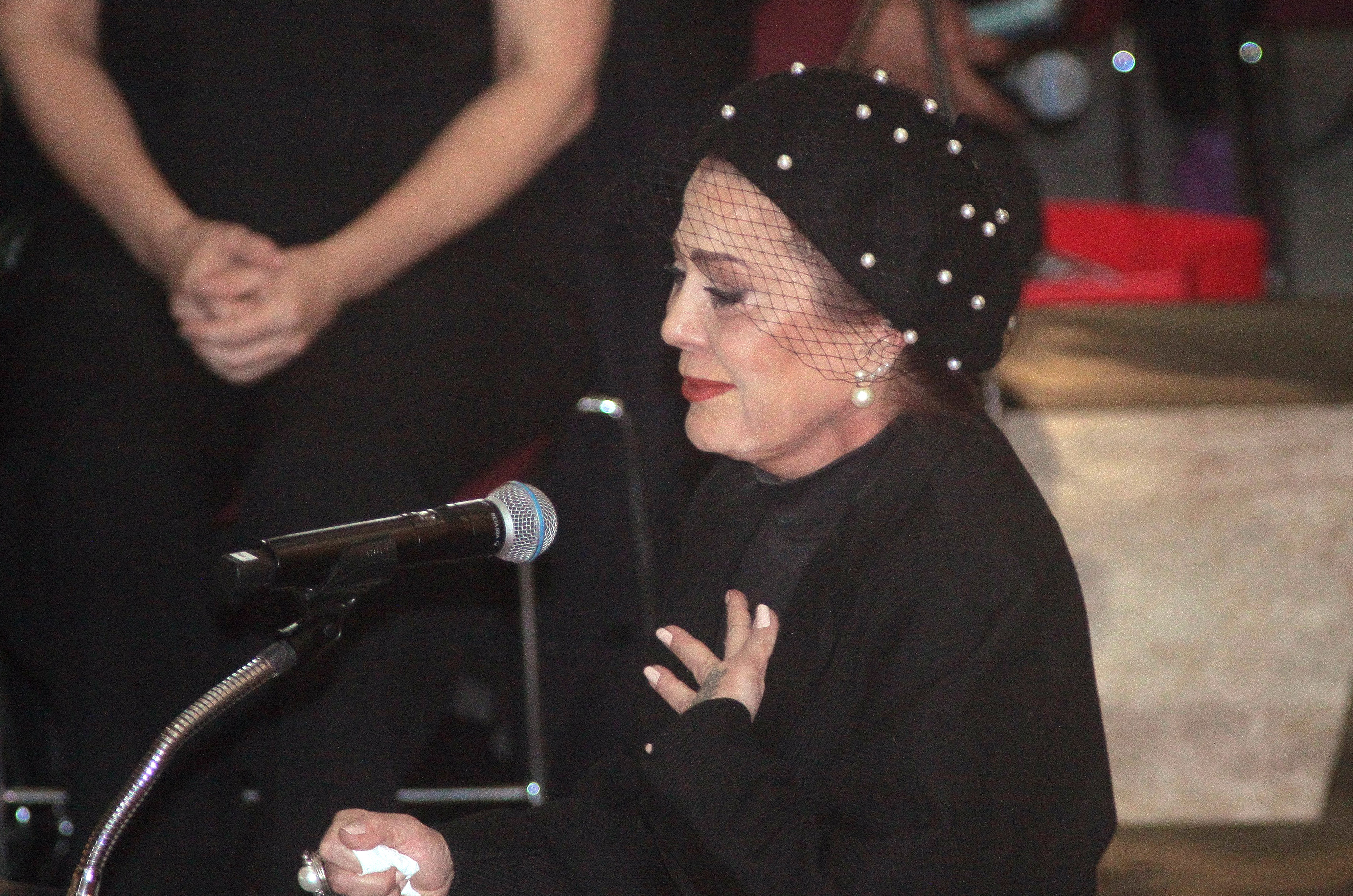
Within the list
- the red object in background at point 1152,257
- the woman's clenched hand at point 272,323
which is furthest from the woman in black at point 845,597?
the red object in background at point 1152,257

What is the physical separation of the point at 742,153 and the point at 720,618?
0.50m

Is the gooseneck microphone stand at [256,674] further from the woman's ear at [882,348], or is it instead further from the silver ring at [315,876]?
the woman's ear at [882,348]

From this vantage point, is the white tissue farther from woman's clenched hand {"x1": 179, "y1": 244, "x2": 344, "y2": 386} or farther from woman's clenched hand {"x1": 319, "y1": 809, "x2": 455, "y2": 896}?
woman's clenched hand {"x1": 179, "y1": 244, "x2": 344, "y2": 386}

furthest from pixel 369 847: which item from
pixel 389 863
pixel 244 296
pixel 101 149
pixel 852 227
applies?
pixel 101 149

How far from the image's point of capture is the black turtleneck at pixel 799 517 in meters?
1.60

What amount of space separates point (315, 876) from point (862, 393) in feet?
2.29

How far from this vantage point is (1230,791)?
278 centimetres

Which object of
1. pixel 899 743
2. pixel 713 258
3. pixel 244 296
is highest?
pixel 713 258

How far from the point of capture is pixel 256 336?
6.44 feet

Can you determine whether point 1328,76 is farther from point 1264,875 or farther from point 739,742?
point 739,742

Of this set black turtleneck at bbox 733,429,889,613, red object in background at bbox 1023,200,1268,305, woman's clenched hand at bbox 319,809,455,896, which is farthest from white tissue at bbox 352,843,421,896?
red object in background at bbox 1023,200,1268,305

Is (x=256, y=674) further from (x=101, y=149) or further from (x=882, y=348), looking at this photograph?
(x=101, y=149)

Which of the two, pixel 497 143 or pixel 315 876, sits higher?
pixel 497 143

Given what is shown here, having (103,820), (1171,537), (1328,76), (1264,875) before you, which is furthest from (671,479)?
(1328,76)
